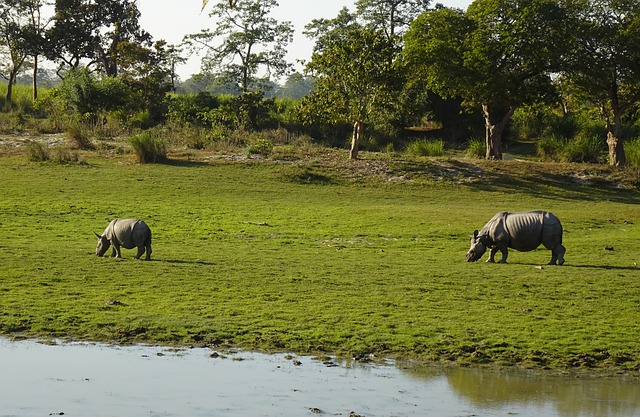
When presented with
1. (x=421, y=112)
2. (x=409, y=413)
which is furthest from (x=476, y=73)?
(x=409, y=413)

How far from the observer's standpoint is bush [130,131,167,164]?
109 feet

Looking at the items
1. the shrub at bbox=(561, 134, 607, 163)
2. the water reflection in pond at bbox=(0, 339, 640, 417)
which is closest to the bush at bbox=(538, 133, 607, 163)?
the shrub at bbox=(561, 134, 607, 163)

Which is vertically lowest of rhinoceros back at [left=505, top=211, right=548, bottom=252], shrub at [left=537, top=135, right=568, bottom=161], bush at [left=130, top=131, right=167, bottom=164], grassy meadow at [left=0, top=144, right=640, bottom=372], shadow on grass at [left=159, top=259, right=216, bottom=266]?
shadow on grass at [left=159, top=259, right=216, bottom=266]

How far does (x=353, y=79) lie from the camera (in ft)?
111

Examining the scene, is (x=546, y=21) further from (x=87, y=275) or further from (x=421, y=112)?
(x=87, y=275)

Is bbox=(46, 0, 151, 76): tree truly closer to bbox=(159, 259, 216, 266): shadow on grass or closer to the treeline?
the treeline

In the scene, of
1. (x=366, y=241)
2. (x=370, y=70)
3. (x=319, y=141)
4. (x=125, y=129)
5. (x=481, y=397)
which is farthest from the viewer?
(x=319, y=141)

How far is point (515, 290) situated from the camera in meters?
14.0

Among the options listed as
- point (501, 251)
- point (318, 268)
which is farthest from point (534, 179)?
point (318, 268)

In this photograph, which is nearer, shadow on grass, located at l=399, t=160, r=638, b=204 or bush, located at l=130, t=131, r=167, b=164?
shadow on grass, located at l=399, t=160, r=638, b=204

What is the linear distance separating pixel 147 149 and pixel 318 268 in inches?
719

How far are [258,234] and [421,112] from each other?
2842 centimetres

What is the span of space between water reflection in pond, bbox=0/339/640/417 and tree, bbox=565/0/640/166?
1034 inches

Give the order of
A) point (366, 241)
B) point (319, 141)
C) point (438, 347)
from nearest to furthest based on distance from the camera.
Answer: point (438, 347) → point (366, 241) → point (319, 141)
